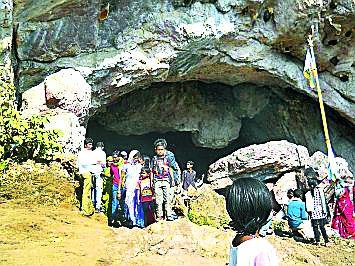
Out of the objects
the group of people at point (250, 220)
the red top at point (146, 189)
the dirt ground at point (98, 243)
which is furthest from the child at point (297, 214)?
the group of people at point (250, 220)

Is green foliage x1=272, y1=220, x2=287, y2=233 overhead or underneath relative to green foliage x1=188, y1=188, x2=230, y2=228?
underneath

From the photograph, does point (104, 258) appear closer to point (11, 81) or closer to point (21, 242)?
point (21, 242)

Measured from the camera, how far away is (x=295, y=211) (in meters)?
7.70

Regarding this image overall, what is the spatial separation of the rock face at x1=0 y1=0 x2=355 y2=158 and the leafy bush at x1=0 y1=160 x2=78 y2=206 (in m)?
2.33

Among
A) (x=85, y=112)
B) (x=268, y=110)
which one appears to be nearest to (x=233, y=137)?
(x=268, y=110)

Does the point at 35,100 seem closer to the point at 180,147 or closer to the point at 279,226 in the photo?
the point at 279,226

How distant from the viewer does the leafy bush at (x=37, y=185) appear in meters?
6.25

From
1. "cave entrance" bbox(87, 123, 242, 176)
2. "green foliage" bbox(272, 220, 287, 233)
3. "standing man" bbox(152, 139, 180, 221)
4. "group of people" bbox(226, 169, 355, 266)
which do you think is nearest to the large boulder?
"standing man" bbox(152, 139, 180, 221)

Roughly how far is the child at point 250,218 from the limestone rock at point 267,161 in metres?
8.52

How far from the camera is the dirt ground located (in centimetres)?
481

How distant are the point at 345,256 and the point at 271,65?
214 inches

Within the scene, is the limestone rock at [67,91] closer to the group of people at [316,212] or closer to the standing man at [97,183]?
the standing man at [97,183]

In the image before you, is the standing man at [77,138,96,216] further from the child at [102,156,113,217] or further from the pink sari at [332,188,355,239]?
the pink sari at [332,188,355,239]

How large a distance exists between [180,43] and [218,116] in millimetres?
4319
